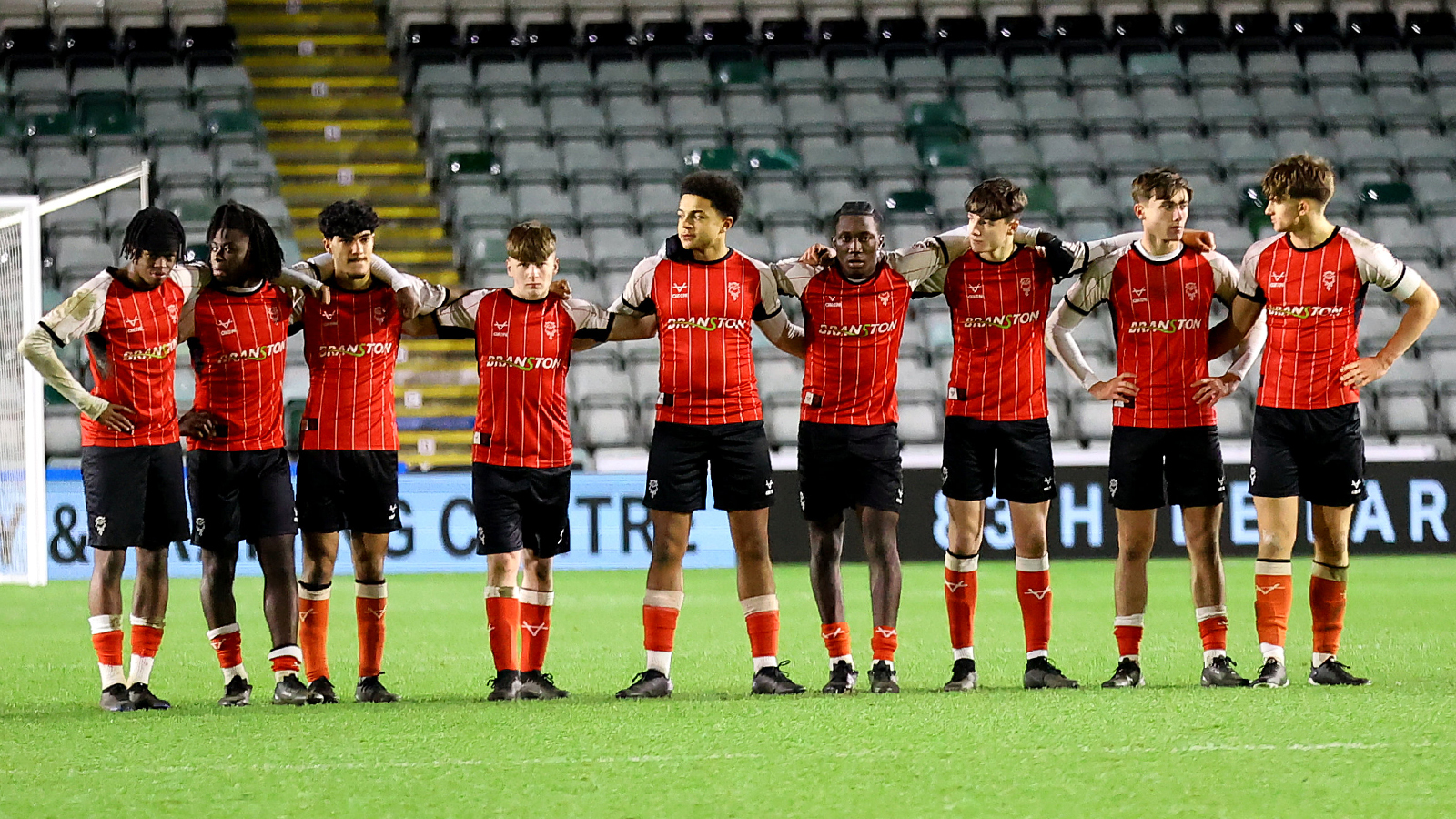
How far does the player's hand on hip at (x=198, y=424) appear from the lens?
5.77 metres

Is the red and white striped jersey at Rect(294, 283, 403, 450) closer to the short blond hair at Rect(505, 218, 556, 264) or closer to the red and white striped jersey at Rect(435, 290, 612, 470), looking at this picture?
the red and white striped jersey at Rect(435, 290, 612, 470)

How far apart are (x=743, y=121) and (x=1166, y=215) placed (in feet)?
36.1

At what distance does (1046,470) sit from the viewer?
6094mm

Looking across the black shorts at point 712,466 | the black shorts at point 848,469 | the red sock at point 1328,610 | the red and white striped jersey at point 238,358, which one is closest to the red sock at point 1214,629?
the red sock at point 1328,610

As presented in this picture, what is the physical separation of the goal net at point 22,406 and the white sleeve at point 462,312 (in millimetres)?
4741

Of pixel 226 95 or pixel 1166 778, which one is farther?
pixel 226 95

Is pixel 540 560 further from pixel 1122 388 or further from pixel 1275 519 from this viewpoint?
pixel 1275 519

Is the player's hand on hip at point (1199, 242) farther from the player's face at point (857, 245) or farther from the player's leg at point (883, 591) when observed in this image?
the player's leg at point (883, 591)

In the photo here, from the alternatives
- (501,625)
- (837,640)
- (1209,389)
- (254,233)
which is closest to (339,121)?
(254,233)

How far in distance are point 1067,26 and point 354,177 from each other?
8.12 meters

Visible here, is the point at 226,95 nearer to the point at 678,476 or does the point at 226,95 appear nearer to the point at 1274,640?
the point at 678,476

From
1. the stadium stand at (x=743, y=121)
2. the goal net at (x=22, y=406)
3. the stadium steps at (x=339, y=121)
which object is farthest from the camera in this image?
the stadium steps at (x=339, y=121)

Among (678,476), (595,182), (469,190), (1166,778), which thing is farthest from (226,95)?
(1166,778)

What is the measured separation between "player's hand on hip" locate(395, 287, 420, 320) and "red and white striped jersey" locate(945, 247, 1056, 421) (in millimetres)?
2020
